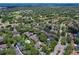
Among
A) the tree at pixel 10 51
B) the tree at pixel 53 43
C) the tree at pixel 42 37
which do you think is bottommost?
the tree at pixel 10 51

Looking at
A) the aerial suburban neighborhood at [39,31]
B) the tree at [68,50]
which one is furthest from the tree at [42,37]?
the tree at [68,50]

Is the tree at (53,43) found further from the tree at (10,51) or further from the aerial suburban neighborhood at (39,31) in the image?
the tree at (10,51)

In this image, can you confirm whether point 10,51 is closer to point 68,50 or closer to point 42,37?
point 42,37

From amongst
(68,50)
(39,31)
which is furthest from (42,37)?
(68,50)

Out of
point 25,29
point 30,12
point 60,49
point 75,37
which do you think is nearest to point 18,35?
point 25,29

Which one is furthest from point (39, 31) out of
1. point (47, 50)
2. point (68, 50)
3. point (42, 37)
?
point (68, 50)

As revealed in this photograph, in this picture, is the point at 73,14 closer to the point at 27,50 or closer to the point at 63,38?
the point at 63,38

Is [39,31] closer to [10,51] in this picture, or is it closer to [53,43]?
[53,43]

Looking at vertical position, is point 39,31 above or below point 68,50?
above
